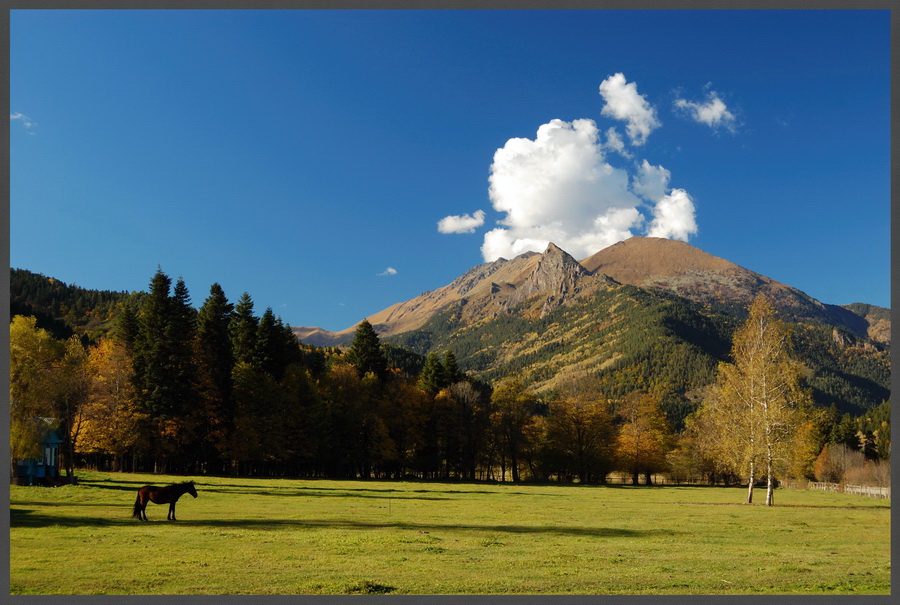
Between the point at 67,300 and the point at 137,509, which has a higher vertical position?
the point at 67,300

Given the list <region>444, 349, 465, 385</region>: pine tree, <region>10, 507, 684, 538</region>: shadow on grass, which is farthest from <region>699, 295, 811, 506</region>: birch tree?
<region>444, 349, 465, 385</region>: pine tree

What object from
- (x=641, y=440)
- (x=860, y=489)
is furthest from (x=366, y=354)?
(x=860, y=489)

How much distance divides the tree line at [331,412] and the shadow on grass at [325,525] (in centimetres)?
1044

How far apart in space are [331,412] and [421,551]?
4849 centimetres

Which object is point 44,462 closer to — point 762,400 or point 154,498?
point 154,498

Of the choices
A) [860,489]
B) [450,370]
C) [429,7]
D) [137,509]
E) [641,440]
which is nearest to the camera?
[429,7]

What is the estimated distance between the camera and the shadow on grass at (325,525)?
2028 cm

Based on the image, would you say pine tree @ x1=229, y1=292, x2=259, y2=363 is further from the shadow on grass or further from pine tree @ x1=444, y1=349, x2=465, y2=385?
the shadow on grass

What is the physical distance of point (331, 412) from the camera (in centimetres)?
6291

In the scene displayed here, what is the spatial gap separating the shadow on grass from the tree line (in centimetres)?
1044

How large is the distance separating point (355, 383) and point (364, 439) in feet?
22.0

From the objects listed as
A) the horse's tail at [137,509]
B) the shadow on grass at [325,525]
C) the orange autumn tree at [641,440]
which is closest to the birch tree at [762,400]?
the shadow on grass at [325,525]

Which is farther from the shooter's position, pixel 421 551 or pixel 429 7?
pixel 421 551

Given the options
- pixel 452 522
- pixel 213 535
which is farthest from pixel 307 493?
pixel 213 535
